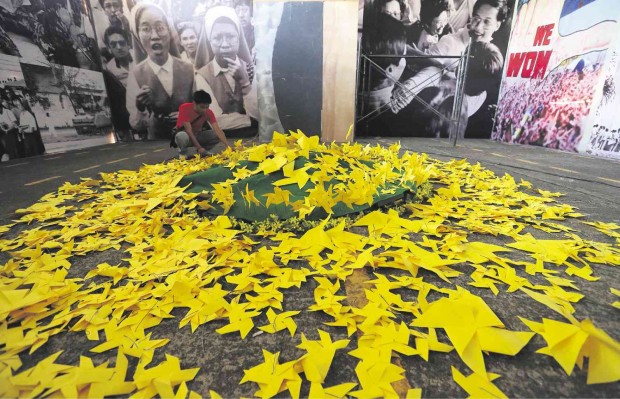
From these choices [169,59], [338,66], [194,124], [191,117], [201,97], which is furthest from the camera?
[169,59]

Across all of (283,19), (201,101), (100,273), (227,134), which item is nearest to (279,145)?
(100,273)

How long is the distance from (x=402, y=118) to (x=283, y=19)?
162 inches

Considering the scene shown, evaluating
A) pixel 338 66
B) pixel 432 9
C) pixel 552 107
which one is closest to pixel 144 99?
pixel 338 66

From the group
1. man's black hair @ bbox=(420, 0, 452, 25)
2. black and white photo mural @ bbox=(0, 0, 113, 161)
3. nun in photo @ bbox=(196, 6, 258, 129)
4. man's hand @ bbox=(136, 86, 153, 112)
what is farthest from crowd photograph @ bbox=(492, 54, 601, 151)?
black and white photo mural @ bbox=(0, 0, 113, 161)

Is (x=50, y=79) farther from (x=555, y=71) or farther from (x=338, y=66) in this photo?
(x=555, y=71)

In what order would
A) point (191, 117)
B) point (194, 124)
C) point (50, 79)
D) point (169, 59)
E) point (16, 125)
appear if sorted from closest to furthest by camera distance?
point (191, 117) → point (194, 124) → point (16, 125) → point (50, 79) → point (169, 59)

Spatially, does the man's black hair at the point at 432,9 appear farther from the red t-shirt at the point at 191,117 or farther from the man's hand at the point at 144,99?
the man's hand at the point at 144,99

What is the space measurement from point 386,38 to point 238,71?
3.96 meters

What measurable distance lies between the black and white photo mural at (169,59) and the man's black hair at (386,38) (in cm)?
305

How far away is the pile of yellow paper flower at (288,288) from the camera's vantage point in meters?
0.86

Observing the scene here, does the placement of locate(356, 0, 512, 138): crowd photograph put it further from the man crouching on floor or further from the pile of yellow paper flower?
the pile of yellow paper flower

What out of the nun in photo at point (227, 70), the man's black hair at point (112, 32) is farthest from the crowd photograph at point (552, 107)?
the man's black hair at point (112, 32)

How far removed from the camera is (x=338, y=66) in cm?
594

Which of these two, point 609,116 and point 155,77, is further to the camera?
point 155,77
